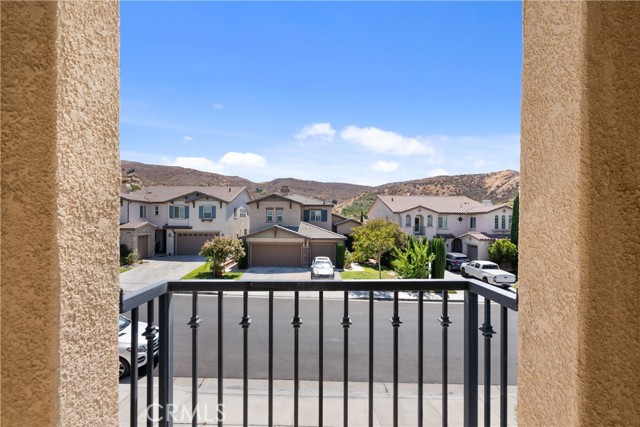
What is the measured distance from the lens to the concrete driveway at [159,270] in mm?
13764

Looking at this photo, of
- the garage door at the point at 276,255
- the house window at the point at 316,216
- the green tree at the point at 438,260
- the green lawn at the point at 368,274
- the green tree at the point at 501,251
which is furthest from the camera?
the house window at the point at 316,216

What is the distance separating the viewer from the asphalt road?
5.82 m

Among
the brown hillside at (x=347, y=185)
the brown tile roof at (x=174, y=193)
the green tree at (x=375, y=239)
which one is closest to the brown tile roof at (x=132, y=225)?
the brown tile roof at (x=174, y=193)

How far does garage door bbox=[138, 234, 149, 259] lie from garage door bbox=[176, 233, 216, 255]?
75.3 inches

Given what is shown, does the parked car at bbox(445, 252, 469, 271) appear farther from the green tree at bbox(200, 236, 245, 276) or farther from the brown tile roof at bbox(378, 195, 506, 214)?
the green tree at bbox(200, 236, 245, 276)

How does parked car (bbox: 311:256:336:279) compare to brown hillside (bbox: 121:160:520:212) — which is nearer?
parked car (bbox: 311:256:336:279)

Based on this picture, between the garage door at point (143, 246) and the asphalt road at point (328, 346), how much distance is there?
10546mm

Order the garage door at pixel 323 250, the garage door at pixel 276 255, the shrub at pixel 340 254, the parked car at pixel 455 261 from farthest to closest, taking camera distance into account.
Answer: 1. the garage door at pixel 323 250
2. the garage door at pixel 276 255
3. the shrub at pixel 340 254
4. the parked car at pixel 455 261

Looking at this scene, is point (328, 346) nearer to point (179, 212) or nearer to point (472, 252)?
point (472, 252)

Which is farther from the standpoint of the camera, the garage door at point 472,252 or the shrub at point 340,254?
the garage door at point 472,252

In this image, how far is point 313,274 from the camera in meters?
14.6

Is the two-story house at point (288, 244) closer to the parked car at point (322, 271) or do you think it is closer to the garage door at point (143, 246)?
the parked car at point (322, 271)

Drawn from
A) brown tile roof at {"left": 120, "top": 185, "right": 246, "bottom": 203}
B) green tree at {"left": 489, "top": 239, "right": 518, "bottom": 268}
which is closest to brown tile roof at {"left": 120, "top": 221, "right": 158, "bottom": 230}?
brown tile roof at {"left": 120, "top": 185, "right": 246, "bottom": 203}

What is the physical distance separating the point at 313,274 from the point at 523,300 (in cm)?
1384
